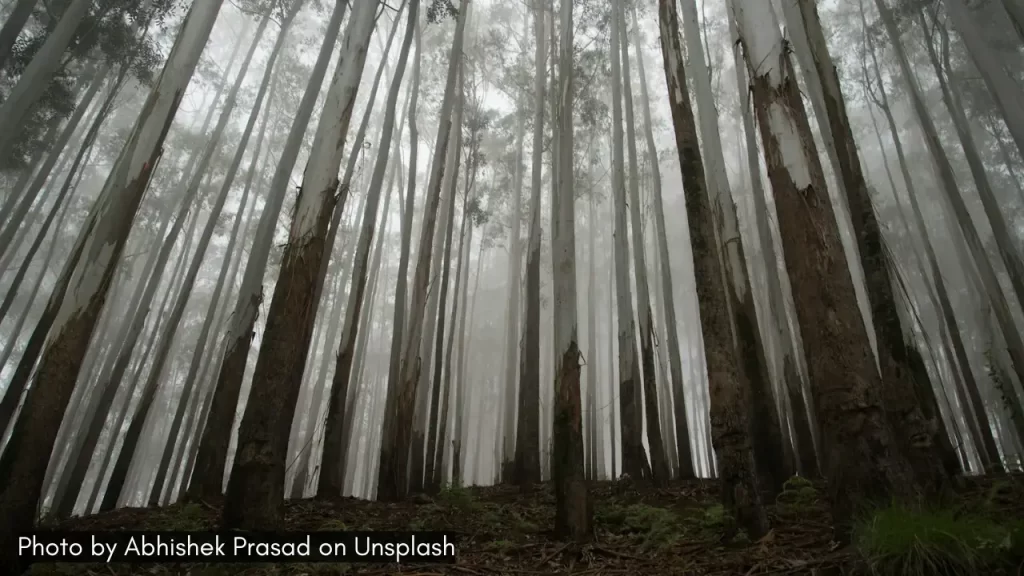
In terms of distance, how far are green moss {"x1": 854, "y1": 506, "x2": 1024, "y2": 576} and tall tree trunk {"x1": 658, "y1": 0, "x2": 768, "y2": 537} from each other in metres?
1.23

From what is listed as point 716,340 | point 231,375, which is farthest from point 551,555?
point 231,375

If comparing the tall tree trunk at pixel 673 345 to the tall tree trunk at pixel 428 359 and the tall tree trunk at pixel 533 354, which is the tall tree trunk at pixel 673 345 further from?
the tall tree trunk at pixel 428 359

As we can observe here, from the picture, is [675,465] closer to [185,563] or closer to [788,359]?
[788,359]

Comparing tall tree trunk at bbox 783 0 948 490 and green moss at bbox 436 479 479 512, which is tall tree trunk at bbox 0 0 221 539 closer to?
green moss at bbox 436 479 479 512

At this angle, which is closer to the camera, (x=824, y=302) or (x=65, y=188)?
(x=824, y=302)

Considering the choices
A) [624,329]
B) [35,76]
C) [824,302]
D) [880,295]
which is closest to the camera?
Answer: [824,302]

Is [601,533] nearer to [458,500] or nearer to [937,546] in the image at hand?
[458,500]

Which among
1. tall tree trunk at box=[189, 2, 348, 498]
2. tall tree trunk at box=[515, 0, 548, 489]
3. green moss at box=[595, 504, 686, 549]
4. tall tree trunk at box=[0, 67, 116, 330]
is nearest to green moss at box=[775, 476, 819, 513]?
green moss at box=[595, 504, 686, 549]

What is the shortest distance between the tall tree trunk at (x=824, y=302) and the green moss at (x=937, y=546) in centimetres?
33

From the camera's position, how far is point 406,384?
Answer: 6664mm

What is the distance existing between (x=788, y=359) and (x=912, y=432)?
3570mm

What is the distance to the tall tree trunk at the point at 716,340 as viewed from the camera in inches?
126

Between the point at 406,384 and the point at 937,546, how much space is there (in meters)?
5.61

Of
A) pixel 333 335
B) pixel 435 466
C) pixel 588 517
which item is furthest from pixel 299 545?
pixel 333 335
